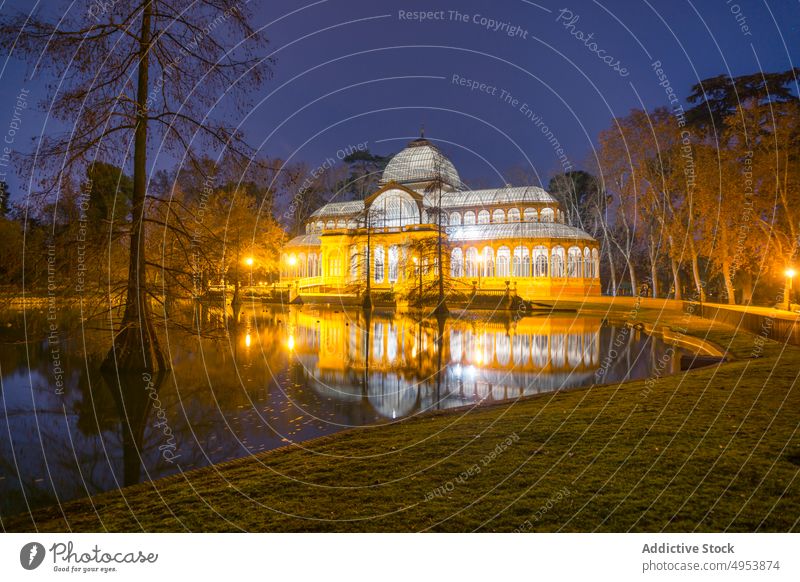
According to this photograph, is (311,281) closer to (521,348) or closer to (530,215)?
(530,215)

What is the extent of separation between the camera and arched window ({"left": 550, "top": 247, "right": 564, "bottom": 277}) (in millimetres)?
53625

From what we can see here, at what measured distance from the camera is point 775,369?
42.7 feet

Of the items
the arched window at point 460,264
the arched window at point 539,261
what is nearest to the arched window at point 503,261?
the arched window at point 539,261

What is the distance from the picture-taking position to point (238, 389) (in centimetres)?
1316

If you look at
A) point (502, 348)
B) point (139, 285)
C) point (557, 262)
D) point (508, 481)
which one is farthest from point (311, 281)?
point (508, 481)

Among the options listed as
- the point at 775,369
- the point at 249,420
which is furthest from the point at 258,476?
the point at 775,369

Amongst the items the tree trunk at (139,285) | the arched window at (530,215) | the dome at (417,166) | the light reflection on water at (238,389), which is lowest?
the light reflection on water at (238,389)

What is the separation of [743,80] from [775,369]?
31831mm

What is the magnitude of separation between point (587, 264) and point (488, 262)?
33.2ft

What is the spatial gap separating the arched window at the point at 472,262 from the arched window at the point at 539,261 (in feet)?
20.9

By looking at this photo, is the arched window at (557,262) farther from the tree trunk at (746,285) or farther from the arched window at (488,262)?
the tree trunk at (746,285)

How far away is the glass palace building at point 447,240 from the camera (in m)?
53.1

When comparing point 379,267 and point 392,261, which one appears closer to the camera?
point 392,261
